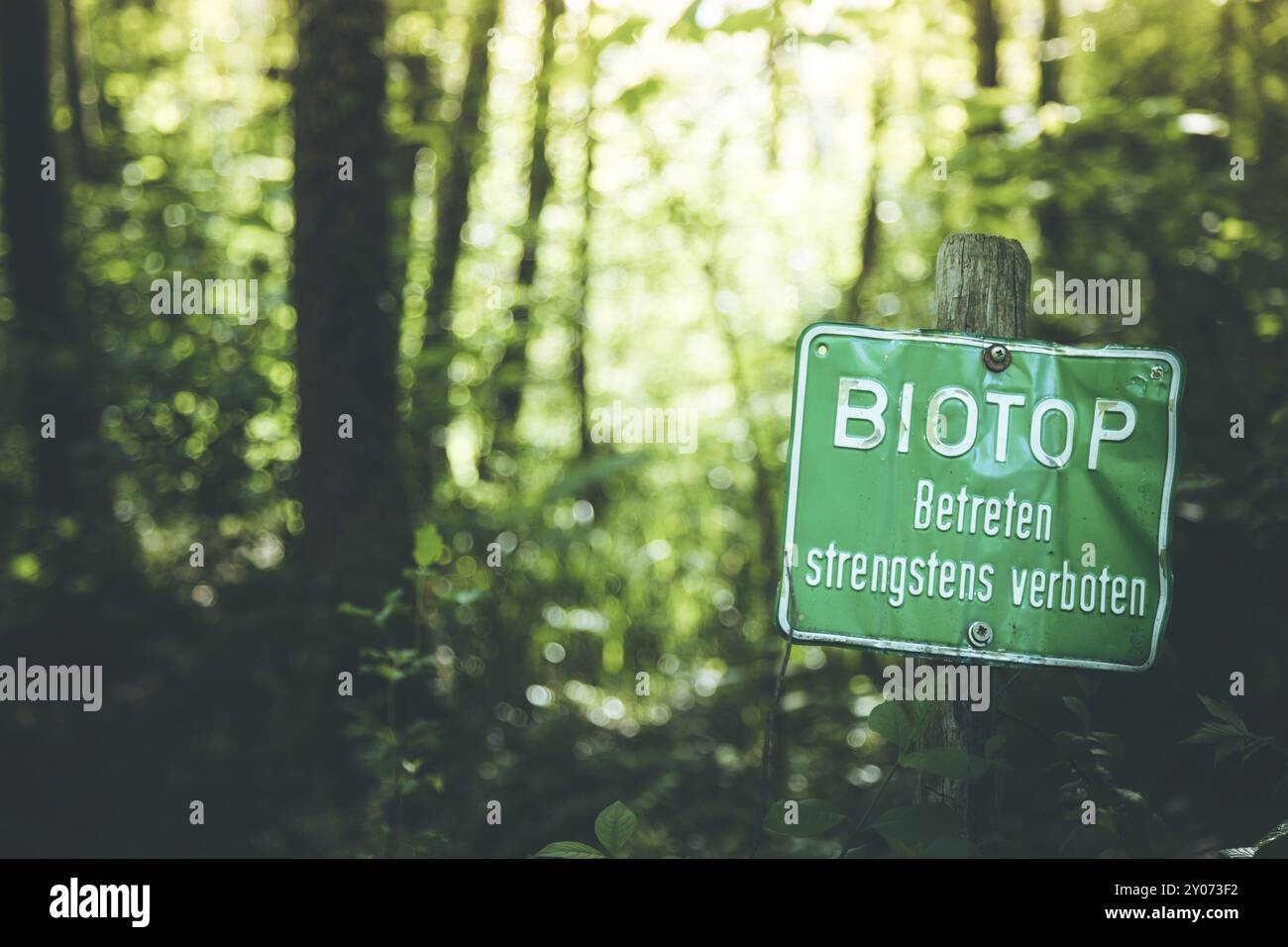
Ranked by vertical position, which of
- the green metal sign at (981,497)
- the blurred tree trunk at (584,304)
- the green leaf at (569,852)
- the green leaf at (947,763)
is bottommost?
the green leaf at (569,852)

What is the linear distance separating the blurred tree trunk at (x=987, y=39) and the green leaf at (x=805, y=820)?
5785mm

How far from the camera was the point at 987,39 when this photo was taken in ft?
21.7

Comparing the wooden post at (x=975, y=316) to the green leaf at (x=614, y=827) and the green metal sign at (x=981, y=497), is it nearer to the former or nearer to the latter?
the green metal sign at (x=981, y=497)

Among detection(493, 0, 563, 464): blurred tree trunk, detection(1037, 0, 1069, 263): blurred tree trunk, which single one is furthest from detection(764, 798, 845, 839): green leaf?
detection(493, 0, 563, 464): blurred tree trunk

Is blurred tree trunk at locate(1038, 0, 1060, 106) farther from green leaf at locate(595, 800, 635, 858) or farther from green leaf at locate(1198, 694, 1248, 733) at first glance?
green leaf at locate(595, 800, 635, 858)

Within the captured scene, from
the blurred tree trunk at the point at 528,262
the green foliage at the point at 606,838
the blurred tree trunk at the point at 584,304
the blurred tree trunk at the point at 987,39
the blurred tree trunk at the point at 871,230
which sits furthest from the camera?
the blurred tree trunk at the point at 584,304

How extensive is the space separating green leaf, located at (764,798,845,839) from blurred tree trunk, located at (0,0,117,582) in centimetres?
470

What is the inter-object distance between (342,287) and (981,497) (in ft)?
11.2

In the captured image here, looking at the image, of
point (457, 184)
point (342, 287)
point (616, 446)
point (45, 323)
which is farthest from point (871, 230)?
point (45, 323)

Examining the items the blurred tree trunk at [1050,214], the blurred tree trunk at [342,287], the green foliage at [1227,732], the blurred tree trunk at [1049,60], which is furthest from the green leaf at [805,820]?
the blurred tree trunk at [1049,60]

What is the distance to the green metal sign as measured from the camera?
2.08m

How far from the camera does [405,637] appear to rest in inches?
175

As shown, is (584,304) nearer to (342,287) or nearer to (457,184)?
(457,184)

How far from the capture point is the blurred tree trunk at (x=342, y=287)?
4617mm
